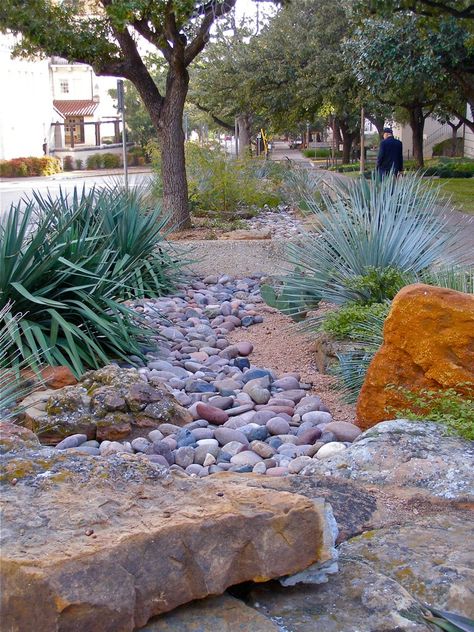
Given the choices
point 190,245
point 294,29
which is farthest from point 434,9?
point 294,29

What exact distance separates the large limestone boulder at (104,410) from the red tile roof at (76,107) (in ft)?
197

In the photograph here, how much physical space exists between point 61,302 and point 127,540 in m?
4.57

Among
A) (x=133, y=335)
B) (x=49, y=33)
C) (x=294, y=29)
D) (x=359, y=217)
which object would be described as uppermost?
(x=294, y=29)

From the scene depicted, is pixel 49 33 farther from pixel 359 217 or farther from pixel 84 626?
pixel 84 626

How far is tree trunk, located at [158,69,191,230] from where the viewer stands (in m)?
14.2

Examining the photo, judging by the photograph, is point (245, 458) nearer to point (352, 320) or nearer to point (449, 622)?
point (352, 320)

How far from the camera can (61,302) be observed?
6.49 meters

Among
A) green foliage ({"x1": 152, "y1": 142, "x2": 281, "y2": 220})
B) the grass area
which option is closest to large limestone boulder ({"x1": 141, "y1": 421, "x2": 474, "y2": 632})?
the grass area

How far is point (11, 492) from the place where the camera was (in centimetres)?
238

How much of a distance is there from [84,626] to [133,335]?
518 cm

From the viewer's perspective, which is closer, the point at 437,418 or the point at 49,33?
the point at 437,418

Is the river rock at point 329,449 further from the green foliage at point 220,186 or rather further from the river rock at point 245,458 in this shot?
the green foliage at point 220,186

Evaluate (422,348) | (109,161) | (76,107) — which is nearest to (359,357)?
(422,348)

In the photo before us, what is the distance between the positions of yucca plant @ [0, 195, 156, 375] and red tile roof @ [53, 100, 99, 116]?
58202 millimetres
